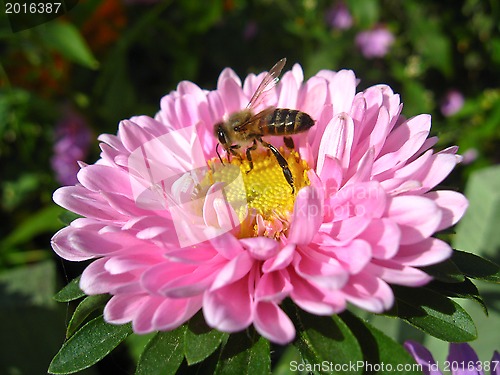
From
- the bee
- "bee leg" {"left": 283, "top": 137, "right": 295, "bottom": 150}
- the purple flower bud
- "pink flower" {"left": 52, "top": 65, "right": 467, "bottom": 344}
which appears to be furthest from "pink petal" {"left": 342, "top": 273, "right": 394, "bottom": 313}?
the purple flower bud

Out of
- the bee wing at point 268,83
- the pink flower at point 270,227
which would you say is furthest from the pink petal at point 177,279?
the bee wing at point 268,83

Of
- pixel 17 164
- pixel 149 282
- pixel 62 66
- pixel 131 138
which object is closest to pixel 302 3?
pixel 62 66

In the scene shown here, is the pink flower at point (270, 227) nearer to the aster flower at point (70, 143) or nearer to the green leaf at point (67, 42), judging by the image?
the green leaf at point (67, 42)

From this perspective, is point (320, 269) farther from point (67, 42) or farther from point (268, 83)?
point (67, 42)

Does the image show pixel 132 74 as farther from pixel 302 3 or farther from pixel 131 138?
pixel 131 138

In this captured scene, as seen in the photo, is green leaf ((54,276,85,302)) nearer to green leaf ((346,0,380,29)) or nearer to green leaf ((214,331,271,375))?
green leaf ((214,331,271,375))

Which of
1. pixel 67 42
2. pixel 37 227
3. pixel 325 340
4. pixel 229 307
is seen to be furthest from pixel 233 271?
pixel 37 227
